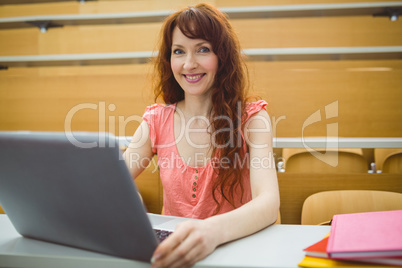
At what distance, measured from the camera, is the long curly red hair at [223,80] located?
115 cm

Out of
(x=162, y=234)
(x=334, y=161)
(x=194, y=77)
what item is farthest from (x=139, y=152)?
(x=334, y=161)

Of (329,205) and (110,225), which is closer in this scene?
(110,225)

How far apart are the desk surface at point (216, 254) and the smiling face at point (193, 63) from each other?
0.63 meters

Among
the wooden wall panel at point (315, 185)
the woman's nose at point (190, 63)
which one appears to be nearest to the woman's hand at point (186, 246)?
the woman's nose at point (190, 63)

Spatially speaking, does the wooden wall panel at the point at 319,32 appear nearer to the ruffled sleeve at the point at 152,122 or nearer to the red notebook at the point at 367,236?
the ruffled sleeve at the point at 152,122

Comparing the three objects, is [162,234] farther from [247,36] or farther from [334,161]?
[247,36]

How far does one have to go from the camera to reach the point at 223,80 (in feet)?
4.05

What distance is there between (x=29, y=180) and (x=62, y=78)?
130 inches

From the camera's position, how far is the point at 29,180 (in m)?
0.60

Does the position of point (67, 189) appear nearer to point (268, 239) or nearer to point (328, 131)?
point (268, 239)

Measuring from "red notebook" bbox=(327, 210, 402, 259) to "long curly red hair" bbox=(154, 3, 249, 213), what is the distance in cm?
50

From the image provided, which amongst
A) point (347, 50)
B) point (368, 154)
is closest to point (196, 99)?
point (347, 50)

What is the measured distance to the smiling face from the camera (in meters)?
1.17

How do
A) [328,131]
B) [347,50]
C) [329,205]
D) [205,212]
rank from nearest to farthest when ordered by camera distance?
[205,212] < [329,205] < [347,50] < [328,131]
